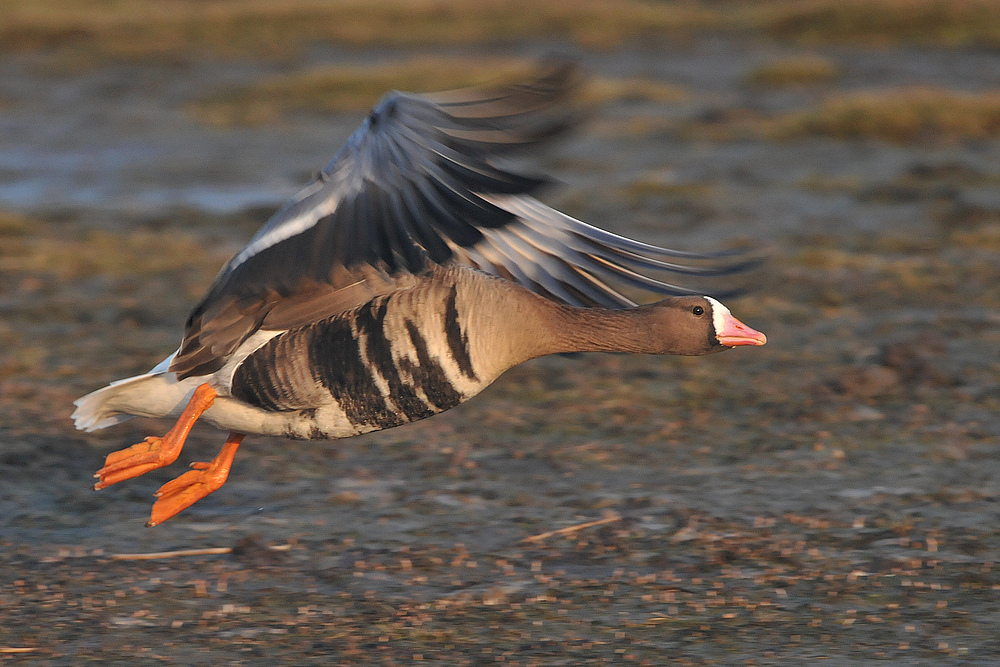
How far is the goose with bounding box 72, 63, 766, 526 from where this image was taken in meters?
5.27

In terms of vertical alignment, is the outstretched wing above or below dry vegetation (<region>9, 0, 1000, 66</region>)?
below

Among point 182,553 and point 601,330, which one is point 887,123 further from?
point 182,553

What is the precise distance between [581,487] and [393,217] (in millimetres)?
3416

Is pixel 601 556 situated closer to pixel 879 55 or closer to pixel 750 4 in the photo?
pixel 879 55

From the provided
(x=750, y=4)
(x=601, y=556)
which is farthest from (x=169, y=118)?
(x=750, y=4)

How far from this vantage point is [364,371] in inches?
237

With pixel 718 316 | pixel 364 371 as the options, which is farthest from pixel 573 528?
pixel 364 371

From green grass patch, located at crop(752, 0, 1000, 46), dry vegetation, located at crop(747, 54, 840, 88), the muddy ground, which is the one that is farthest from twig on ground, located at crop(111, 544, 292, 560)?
green grass patch, located at crop(752, 0, 1000, 46)

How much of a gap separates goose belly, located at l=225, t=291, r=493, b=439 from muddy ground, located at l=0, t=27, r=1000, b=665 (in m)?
1.03

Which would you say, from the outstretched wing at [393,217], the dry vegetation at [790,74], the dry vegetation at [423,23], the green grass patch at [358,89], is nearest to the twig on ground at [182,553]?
the outstretched wing at [393,217]

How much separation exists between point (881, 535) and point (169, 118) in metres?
18.0

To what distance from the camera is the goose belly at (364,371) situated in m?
5.96

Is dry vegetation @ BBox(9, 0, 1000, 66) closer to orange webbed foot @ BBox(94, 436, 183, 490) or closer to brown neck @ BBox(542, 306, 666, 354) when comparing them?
orange webbed foot @ BBox(94, 436, 183, 490)

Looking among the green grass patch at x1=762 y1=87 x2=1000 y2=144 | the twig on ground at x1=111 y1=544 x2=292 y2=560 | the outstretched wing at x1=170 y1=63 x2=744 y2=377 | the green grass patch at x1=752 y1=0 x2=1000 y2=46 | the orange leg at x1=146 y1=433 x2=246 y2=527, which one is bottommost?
the twig on ground at x1=111 y1=544 x2=292 y2=560
